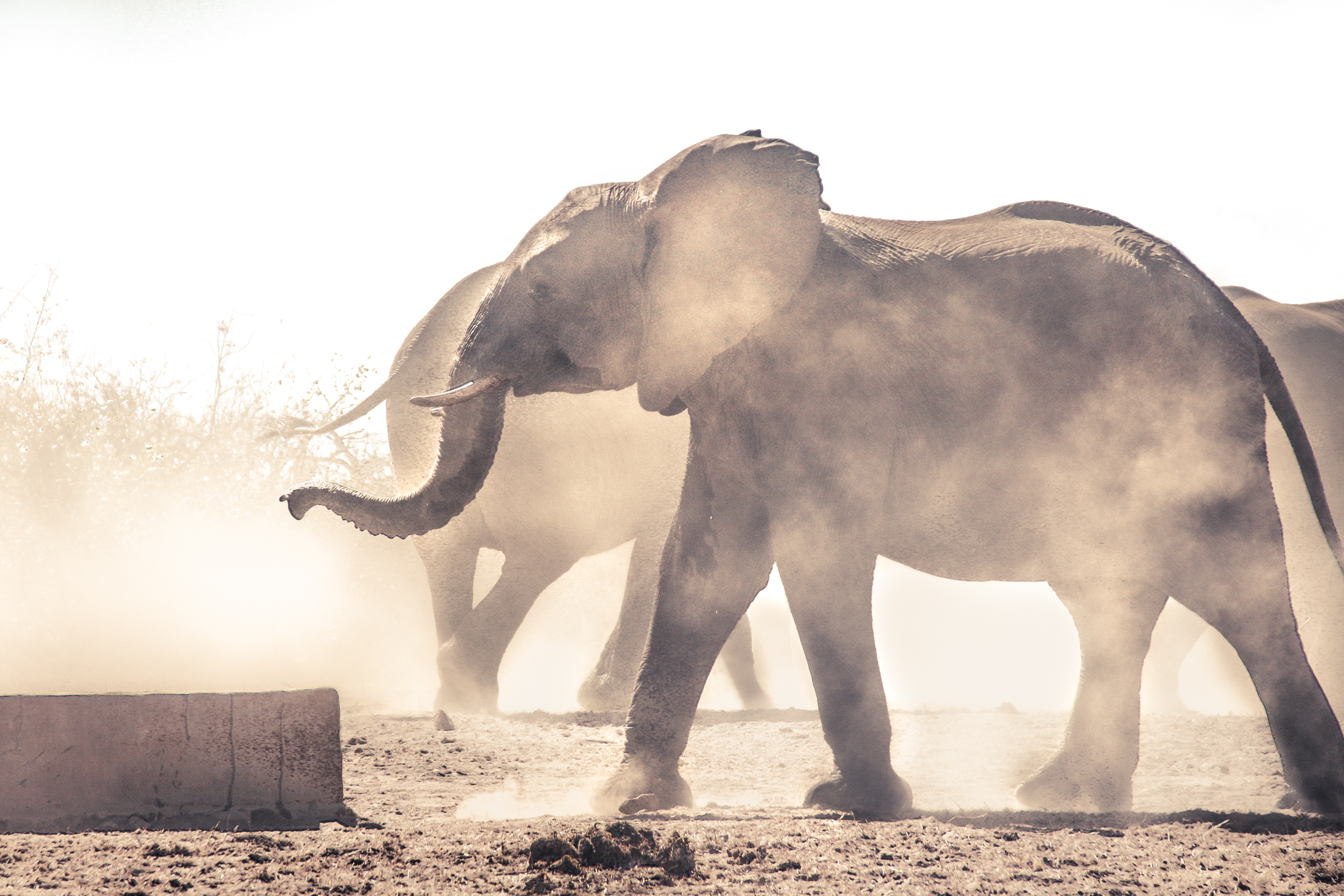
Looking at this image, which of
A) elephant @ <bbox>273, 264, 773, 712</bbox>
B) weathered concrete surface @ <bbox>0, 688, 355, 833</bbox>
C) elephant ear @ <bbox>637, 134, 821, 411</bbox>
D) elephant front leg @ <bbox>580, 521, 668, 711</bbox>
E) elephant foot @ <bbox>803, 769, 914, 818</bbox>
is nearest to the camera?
weathered concrete surface @ <bbox>0, 688, 355, 833</bbox>

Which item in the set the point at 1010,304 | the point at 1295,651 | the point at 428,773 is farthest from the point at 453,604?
the point at 1295,651

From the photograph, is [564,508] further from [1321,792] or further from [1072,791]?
[1321,792]

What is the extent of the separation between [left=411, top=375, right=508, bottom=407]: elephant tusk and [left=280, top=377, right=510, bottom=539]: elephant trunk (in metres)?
0.05

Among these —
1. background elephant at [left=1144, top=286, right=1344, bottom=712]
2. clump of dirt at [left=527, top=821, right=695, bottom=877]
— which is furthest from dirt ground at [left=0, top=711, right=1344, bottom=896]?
background elephant at [left=1144, top=286, right=1344, bottom=712]

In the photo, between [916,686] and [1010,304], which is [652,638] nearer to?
[1010,304]

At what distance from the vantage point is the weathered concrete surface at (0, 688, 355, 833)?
3.95 metres

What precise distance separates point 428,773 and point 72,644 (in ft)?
29.1

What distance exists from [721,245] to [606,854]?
267cm

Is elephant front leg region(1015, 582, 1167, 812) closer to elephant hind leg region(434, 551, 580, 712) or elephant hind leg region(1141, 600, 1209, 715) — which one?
elephant hind leg region(434, 551, 580, 712)

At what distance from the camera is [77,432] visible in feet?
49.0

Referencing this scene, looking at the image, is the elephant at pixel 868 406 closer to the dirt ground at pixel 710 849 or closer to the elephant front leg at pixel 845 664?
the elephant front leg at pixel 845 664

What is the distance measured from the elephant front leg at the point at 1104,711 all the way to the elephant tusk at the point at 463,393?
2895mm

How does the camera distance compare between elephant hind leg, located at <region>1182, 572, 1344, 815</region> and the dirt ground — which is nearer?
the dirt ground

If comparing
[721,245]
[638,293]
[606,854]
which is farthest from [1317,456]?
[606,854]
